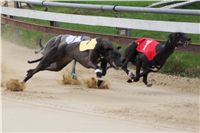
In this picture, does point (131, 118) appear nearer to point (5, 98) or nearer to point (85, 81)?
point (5, 98)

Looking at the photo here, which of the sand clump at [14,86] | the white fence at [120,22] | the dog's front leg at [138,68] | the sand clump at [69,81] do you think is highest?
the white fence at [120,22]

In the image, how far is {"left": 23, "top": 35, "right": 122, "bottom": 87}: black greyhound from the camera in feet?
30.7

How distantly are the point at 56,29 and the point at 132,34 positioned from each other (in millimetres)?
1729

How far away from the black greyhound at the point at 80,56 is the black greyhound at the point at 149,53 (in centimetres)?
29

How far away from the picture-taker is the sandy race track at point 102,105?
6594 mm

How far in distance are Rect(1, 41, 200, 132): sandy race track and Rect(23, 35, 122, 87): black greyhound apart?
36 centimetres

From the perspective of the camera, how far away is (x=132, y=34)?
43.0 ft

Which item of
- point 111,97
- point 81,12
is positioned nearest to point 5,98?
point 111,97

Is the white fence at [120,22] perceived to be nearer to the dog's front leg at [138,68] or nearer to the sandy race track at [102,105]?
the sandy race track at [102,105]

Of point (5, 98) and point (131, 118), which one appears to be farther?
point (5, 98)

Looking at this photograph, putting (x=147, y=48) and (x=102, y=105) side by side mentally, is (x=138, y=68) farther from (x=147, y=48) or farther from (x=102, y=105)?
(x=102, y=105)

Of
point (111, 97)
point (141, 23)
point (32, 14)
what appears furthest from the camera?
point (32, 14)

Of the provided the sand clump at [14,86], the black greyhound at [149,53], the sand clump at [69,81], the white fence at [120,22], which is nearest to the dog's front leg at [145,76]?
the black greyhound at [149,53]

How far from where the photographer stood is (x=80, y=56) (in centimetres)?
968
